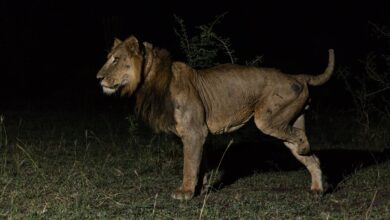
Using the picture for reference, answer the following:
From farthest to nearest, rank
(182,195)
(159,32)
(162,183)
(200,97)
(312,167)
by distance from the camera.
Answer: (159,32)
(162,183)
(312,167)
(200,97)
(182,195)

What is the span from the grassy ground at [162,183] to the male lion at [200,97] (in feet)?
1.38

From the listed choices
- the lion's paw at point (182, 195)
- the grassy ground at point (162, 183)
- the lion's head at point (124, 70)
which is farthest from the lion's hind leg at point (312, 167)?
the lion's head at point (124, 70)

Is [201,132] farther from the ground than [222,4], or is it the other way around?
[201,132]

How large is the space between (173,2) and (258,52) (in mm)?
3514

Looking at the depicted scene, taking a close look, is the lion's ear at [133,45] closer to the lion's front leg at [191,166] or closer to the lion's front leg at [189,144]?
Result: the lion's front leg at [189,144]

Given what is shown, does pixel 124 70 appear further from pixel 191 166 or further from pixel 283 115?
pixel 283 115

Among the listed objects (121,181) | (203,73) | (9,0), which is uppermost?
(203,73)

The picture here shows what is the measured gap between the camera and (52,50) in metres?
23.2

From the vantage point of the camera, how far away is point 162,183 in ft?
23.9

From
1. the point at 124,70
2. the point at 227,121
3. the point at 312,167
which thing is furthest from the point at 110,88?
the point at 312,167

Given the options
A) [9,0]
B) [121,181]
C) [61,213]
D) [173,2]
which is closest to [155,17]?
[173,2]

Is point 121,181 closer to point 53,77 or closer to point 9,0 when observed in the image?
point 53,77

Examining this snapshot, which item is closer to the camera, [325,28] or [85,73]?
[85,73]

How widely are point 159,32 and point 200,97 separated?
54.3 feet
